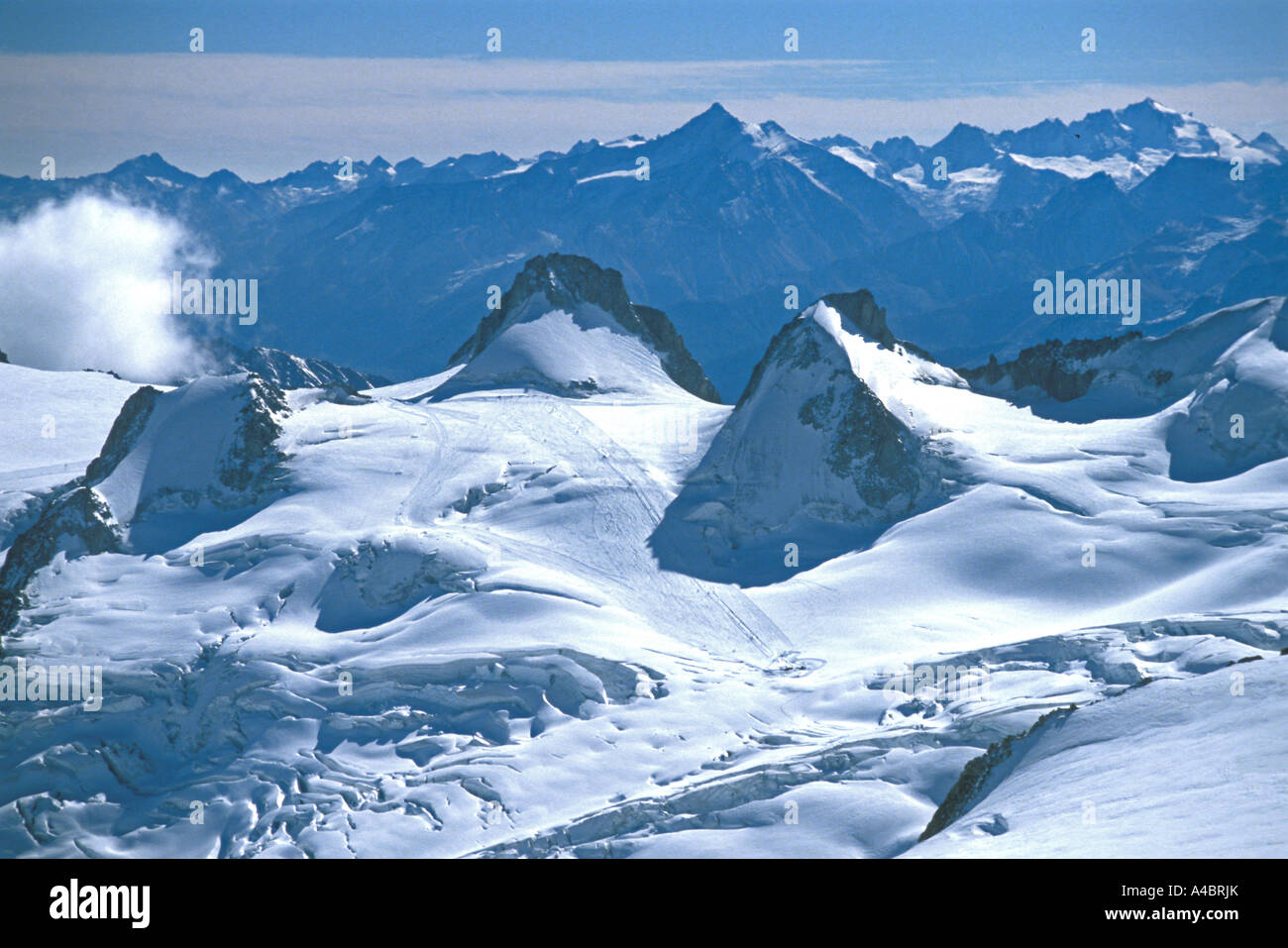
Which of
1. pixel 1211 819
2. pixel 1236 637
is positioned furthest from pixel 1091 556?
pixel 1211 819

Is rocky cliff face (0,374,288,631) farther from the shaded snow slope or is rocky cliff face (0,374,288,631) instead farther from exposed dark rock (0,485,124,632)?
the shaded snow slope

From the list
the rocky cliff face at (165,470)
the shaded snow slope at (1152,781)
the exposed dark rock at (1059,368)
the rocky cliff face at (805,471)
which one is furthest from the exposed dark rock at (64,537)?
the exposed dark rock at (1059,368)

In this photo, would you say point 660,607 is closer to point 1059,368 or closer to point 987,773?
point 987,773

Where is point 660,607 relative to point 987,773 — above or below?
below

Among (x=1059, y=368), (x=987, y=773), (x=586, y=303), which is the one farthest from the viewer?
(x=586, y=303)

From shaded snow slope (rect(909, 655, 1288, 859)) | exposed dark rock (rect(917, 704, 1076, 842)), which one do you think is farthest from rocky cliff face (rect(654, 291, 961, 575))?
shaded snow slope (rect(909, 655, 1288, 859))

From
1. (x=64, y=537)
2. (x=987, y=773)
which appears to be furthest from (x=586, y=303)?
(x=987, y=773)

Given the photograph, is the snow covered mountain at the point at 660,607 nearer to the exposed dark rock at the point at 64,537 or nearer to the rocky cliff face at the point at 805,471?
the exposed dark rock at the point at 64,537

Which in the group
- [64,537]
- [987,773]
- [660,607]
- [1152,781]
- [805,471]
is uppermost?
[805,471]

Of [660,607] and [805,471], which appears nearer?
[660,607]

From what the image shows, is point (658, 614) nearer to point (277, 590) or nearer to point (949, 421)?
point (277, 590)
